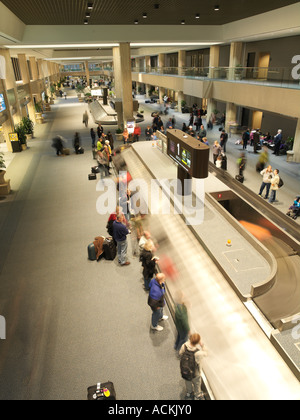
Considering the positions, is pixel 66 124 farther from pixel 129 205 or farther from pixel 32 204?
pixel 129 205

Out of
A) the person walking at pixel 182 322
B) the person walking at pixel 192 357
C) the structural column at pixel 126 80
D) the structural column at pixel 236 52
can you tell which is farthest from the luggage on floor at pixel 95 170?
the structural column at pixel 236 52

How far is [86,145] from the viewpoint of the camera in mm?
21375

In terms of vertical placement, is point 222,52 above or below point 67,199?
above

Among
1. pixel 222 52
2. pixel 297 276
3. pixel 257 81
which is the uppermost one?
pixel 222 52

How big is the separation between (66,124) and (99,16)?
16361 mm

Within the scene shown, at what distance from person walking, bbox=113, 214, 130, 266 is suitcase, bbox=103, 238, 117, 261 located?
1.19 feet

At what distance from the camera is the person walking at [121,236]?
743 centimetres

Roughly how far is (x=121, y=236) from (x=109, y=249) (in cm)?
85

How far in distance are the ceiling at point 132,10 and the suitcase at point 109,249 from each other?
32.1 feet

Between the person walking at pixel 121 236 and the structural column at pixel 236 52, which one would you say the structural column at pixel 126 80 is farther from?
the person walking at pixel 121 236

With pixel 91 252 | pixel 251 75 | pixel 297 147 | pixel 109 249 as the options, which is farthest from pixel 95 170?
pixel 251 75

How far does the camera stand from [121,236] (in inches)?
296

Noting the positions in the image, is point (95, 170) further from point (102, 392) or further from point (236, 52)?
point (236, 52)
